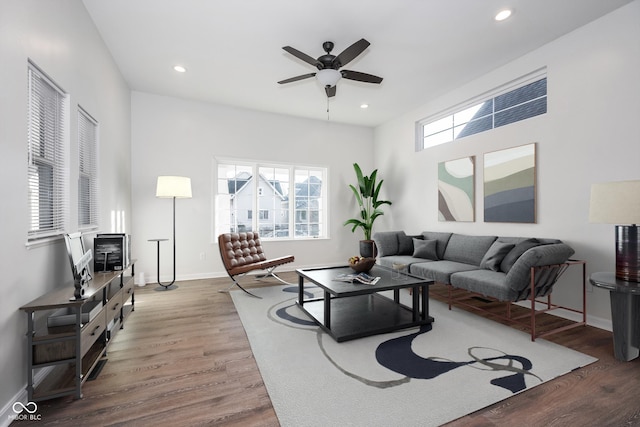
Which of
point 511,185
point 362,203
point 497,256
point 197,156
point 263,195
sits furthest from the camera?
point 362,203

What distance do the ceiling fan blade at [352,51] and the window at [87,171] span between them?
2539 millimetres

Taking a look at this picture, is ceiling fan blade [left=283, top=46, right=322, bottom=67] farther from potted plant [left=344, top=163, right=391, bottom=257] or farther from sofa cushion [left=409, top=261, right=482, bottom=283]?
potted plant [left=344, top=163, right=391, bottom=257]

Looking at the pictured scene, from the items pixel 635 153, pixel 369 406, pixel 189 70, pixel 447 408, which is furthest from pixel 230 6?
pixel 635 153

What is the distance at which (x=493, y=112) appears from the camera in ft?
13.5

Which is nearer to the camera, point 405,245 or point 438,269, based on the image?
point 438,269

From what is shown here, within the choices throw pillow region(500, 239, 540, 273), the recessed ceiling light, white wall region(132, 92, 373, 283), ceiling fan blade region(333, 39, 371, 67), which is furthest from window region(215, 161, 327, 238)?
the recessed ceiling light

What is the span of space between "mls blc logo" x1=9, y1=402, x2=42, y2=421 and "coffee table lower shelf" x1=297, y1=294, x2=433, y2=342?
2.00m

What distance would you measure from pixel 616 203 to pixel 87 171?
478 centimetres

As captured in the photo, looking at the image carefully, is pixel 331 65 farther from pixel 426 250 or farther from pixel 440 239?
pixel 440 239

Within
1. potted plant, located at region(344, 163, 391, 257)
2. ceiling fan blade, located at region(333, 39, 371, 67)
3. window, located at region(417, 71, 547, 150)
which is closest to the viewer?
ceiling fan blade, located at region(333, 39, 371, 67)

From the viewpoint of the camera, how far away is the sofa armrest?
264 cm

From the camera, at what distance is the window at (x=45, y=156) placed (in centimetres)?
201

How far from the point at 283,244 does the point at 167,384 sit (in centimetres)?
387

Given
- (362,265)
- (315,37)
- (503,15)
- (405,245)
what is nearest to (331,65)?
(315,37)
